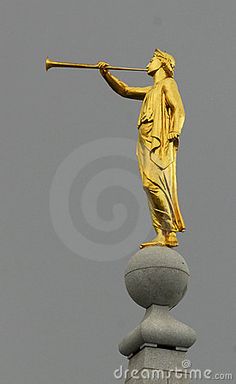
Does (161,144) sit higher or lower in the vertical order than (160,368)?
higher

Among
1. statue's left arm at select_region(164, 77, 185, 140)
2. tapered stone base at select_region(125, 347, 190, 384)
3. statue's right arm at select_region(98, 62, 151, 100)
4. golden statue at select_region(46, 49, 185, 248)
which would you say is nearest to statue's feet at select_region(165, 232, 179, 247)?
golden statue at select_region(46, 49, 185, 248)

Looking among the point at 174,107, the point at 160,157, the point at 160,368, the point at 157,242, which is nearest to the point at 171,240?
the point at 157,242

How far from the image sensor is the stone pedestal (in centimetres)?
1280

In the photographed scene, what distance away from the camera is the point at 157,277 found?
1318 centimetres

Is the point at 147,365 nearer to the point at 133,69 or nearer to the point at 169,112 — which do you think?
the point at 169,112

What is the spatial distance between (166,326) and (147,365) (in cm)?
65

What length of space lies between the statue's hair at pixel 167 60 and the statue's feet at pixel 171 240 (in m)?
2.86

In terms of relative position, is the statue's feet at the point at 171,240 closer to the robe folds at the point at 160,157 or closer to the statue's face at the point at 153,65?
the robe folds at the point at 160,157

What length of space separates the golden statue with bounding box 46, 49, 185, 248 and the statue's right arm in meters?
0.07

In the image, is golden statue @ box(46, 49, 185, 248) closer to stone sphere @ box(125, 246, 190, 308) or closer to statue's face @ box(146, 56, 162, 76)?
statue's face @ box(146, 56, 162, 76)

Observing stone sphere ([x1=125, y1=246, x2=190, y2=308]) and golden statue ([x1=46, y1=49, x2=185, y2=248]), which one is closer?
stone sphere ([x1=125, y1=246, x2=190, y2=308])

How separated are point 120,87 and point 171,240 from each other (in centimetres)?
317

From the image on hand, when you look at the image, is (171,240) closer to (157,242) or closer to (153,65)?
(157,242)

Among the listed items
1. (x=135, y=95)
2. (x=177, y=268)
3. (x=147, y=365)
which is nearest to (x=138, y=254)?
(x=177, y=268)
